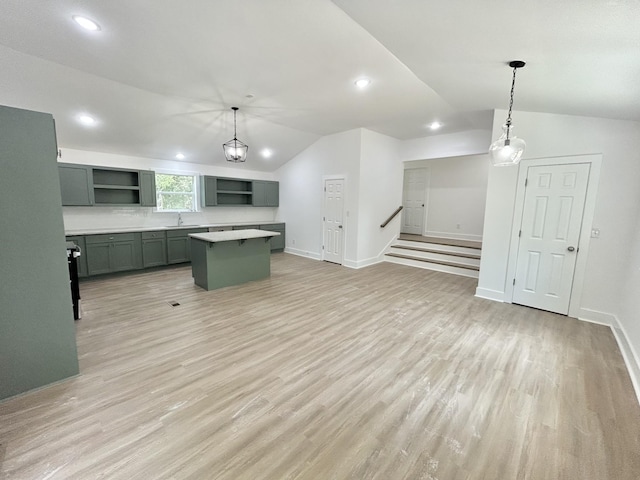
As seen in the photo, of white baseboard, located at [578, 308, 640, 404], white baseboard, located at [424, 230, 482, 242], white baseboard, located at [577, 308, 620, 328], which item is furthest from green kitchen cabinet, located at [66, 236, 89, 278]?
white baseboard, located at [424, 230, 482, 242]

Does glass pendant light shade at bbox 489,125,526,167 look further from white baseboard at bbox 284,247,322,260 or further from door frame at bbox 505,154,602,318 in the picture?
white baseboard at bbox 284,247,322,260

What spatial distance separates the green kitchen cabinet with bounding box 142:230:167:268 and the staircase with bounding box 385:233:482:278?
510 centimetres

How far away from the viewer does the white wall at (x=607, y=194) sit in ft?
10.5

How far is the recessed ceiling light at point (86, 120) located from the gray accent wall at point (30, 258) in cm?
290

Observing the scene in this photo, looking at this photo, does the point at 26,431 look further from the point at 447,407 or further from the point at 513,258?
the point at 513,258

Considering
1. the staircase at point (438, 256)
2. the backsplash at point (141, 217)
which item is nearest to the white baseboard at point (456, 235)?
the staircase at point (438, 256)

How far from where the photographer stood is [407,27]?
2125 mm

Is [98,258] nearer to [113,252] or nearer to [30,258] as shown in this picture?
[113,252]

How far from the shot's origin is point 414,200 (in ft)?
28.5

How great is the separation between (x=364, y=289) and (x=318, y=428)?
2950 millimetres

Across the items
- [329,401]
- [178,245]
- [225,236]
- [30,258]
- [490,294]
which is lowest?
[329,401]

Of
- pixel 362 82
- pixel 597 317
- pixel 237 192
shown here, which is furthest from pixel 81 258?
A: pixel 597 317

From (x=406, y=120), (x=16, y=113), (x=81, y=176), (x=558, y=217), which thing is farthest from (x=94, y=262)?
(x=558, y=217)

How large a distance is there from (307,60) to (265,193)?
4.88 meters
